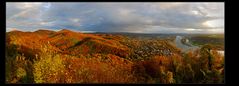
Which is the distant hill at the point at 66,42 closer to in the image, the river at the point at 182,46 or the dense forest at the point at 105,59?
the dense forest at the point at 105,59

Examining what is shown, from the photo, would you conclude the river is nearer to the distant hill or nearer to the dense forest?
the dense forest

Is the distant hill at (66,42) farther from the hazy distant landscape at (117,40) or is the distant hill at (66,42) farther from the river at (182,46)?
the river at (182,46)

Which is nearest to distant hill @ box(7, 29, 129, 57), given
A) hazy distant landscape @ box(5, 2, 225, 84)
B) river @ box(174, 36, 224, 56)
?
hazy distant landscape @ box(5, 2, 225, 84)

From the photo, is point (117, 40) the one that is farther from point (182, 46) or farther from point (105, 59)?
point (182, 46)

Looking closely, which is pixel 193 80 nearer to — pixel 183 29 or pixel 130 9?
pixel 183 29

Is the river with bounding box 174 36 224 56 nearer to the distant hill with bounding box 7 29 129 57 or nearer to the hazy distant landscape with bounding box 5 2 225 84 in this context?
the hazy distant landscape with bounding box 5 2 225 84

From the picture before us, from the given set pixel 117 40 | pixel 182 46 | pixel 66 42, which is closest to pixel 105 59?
pixel 117 40

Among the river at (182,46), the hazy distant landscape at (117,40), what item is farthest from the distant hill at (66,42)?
the river at (182,46)
